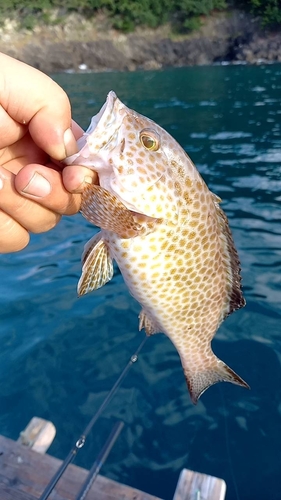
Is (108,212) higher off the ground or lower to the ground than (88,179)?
lower

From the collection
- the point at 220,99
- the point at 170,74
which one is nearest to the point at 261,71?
the point at 170,74

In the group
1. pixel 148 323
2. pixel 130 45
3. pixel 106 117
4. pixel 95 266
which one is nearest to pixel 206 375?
pixel 148 323

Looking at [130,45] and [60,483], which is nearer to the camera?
[60,483]

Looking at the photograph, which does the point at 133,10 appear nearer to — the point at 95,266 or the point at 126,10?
the point at 126,10

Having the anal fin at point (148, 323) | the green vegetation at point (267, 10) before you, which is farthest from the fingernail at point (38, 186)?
the green vegetation at point (267, 10)

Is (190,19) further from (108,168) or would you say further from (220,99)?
(108,168)

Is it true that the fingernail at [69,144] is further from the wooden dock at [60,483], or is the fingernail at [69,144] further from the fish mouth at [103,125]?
the wooden dock at [60,483]
